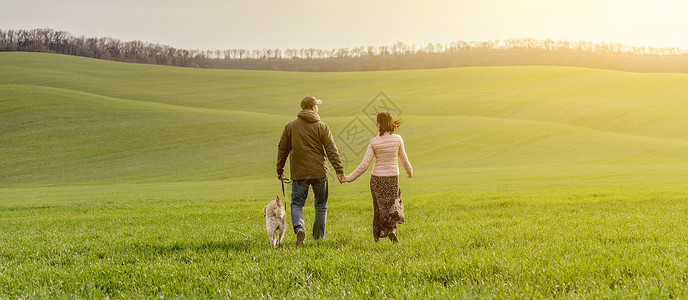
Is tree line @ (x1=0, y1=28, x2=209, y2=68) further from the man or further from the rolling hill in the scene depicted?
the man

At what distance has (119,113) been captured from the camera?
6938 cm

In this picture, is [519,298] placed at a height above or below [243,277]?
above

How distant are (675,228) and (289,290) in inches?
291

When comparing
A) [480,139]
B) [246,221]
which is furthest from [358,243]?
[480,139]

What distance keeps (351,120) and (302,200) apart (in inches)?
2291

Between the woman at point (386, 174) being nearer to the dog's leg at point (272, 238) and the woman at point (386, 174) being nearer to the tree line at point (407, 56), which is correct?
the dog's leg at point (272, 238)

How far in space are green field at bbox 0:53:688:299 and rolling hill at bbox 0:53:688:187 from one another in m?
0.39

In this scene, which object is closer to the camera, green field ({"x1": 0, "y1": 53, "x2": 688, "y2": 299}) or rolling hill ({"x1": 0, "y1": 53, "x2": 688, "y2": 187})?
green field ({"x1": 0, "y1": 53, "x2": 688, "y2": 299})

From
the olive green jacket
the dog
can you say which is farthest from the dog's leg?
the olive green jacket

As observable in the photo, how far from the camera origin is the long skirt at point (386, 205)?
9.05 m

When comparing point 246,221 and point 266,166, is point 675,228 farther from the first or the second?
point 266,166

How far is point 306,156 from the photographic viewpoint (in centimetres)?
902

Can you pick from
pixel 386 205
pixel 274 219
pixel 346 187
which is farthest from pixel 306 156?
pixel 346 187

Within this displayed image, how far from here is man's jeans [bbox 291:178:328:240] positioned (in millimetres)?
9125
